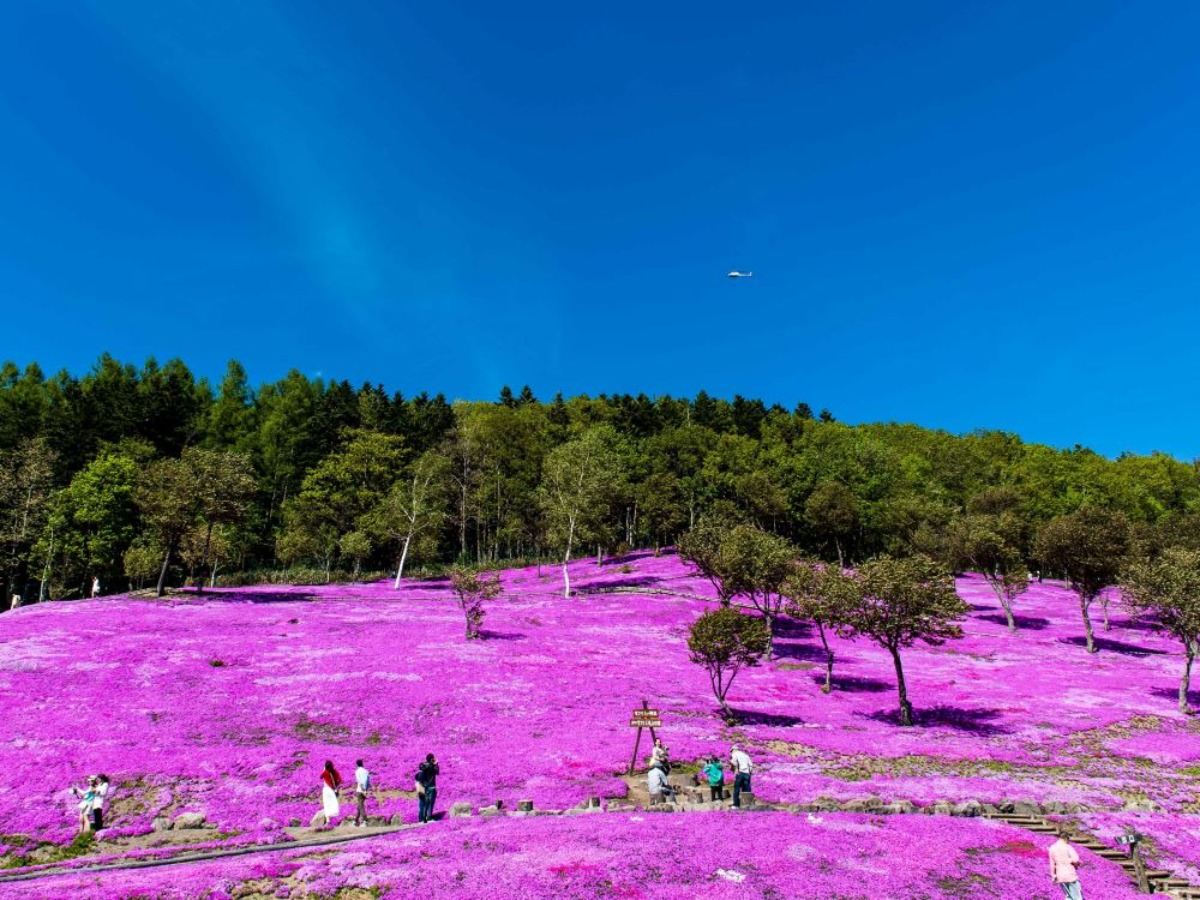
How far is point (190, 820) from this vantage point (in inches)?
796

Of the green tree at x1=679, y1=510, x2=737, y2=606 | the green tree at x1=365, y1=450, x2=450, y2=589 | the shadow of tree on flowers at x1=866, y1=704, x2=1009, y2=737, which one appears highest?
the green tree at x1=365, y1=450, x2=450, y2=589

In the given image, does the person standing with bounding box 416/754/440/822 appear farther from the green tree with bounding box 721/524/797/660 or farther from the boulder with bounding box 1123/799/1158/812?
the green tree with bounding box 721/524/797/660

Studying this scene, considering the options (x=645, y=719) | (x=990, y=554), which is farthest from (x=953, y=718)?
(x=990, y=554)

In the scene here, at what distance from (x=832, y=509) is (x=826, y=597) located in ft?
183

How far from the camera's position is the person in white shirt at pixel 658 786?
2245 centimetres

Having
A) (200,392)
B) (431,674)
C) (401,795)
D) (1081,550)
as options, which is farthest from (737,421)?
(401,795)

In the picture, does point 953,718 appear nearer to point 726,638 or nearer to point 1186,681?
point 726,638

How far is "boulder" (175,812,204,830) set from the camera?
20156mm

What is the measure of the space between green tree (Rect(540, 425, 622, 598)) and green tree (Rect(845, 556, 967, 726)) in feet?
136

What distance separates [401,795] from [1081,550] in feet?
207

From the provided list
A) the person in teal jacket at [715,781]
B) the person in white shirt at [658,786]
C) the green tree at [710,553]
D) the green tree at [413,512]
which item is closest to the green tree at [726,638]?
the person in teal jacket at [715,781]

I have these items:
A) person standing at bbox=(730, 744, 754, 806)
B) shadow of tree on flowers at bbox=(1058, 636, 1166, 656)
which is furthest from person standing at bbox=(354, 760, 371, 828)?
shadow of tree on flowers at bbox=(1058, 636, 1166, 656)

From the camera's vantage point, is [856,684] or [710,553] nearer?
[856,684]

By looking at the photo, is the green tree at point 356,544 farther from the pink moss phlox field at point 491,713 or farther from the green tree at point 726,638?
the green tree at point 726,638
